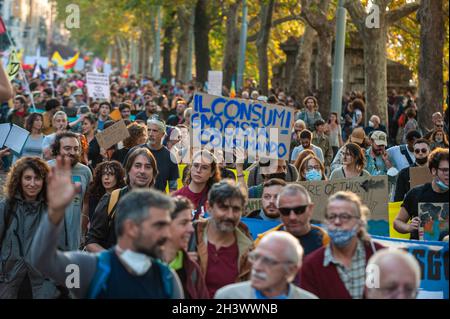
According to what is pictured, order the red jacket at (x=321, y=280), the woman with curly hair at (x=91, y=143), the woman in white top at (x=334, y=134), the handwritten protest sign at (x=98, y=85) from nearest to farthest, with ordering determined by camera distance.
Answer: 1. the red jacket at (x=321, y=280)
2. the woman with curly hair at (x=91, y=143)
3. the woman in white top at (x=334, y=134)
4. the handwritten protest sign at (x=98, y=85)

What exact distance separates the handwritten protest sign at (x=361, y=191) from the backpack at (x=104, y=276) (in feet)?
13.8

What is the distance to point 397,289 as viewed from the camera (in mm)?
5250

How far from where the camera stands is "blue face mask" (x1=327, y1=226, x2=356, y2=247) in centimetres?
632

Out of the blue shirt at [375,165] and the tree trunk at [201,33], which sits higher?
the tree trunk at [201,33]

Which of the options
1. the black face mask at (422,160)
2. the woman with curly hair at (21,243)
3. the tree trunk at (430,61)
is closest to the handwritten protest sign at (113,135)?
the black face mask at (422,160)

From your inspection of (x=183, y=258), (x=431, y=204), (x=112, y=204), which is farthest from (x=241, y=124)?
(x=183, y=258)

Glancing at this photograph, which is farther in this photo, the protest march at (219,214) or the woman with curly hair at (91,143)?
the woman with curly hair at (91,143)

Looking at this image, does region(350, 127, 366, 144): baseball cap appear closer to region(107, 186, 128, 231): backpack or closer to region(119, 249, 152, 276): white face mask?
region(107, 186, 128, 231): backpack

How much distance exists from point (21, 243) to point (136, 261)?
9.85ft

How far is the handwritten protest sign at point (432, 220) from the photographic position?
315 inches

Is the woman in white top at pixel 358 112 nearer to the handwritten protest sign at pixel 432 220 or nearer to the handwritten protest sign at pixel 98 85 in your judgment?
the handwritten protest sign at pixel 98 85
